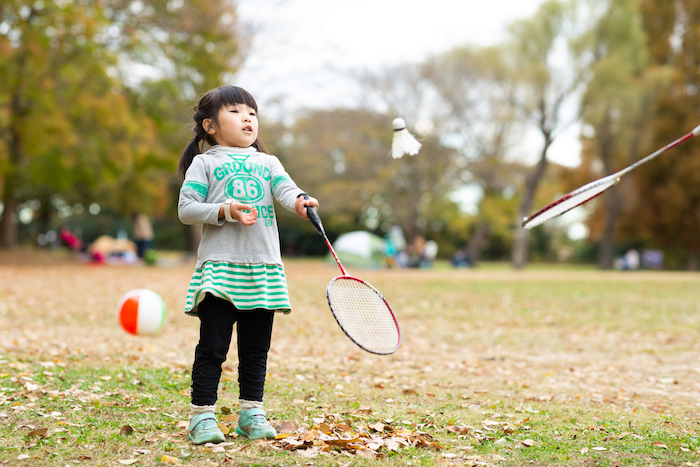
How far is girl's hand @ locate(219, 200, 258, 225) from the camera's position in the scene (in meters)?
3.22

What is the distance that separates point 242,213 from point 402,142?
5.48ft

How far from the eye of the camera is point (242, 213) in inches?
127

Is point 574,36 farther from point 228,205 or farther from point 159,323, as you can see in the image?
point 228,205

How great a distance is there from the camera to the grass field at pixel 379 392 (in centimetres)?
326

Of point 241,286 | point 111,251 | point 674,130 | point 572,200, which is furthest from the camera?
point 674,130

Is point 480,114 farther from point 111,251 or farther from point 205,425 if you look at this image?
point 205,425

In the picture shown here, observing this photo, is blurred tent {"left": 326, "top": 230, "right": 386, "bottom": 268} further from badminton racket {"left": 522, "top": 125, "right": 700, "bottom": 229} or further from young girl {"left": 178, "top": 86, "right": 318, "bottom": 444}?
young girl {"left": 178, "top": 86, "right": 318, "bottom": 444}

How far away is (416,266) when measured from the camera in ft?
91.8

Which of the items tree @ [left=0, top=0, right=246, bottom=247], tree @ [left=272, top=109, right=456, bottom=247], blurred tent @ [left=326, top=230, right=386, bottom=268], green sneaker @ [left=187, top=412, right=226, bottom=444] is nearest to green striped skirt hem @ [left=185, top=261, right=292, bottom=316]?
green sneaker @ [left=187, top=412, right=226, bottom=444]

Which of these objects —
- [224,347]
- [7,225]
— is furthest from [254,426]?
[7,225]

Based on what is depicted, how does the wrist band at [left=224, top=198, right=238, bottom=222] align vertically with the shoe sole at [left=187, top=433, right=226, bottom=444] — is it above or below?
above

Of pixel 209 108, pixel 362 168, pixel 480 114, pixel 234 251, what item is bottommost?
pixel 234 251

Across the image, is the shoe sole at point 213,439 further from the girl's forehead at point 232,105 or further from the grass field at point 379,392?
the girl's forehead at point 232,105

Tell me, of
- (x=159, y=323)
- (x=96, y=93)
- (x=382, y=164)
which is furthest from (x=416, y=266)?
(x=159, y=323)
